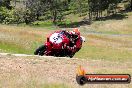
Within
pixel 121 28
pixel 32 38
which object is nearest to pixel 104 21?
pixel 121 28

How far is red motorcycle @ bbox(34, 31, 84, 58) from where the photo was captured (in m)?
22.2

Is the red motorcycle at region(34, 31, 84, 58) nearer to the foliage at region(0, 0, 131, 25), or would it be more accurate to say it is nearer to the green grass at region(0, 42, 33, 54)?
the green grass at region(0, 42, 33, 54)

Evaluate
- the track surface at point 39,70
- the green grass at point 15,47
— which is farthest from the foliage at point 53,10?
the track surface at point 39,70

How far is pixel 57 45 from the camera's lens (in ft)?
74.8

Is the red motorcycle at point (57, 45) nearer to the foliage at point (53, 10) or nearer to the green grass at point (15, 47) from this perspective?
the green grass at point (15, 47)

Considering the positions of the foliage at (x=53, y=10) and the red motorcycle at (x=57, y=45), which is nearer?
the red motorcycle at (x=57, y=45)

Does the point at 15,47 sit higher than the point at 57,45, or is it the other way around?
the point at 57,45

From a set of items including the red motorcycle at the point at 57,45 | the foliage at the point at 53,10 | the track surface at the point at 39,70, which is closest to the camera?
the track surface at the point at 39,70

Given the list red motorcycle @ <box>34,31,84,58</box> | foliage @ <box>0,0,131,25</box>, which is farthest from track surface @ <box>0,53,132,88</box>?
foliage @ <box>0,0,131,25</box>

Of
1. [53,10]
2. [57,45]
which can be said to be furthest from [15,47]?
[53,10]

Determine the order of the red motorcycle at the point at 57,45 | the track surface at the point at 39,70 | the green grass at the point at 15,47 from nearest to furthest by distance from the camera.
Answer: the track surface at the point at 39,70 → the red motorcycle at the point at 57,45 → the green grass at the point at 15,47

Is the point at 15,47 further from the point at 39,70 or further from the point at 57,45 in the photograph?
the point at 39,70

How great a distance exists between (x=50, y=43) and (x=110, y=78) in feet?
37.5

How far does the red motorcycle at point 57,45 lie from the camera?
872 inches
